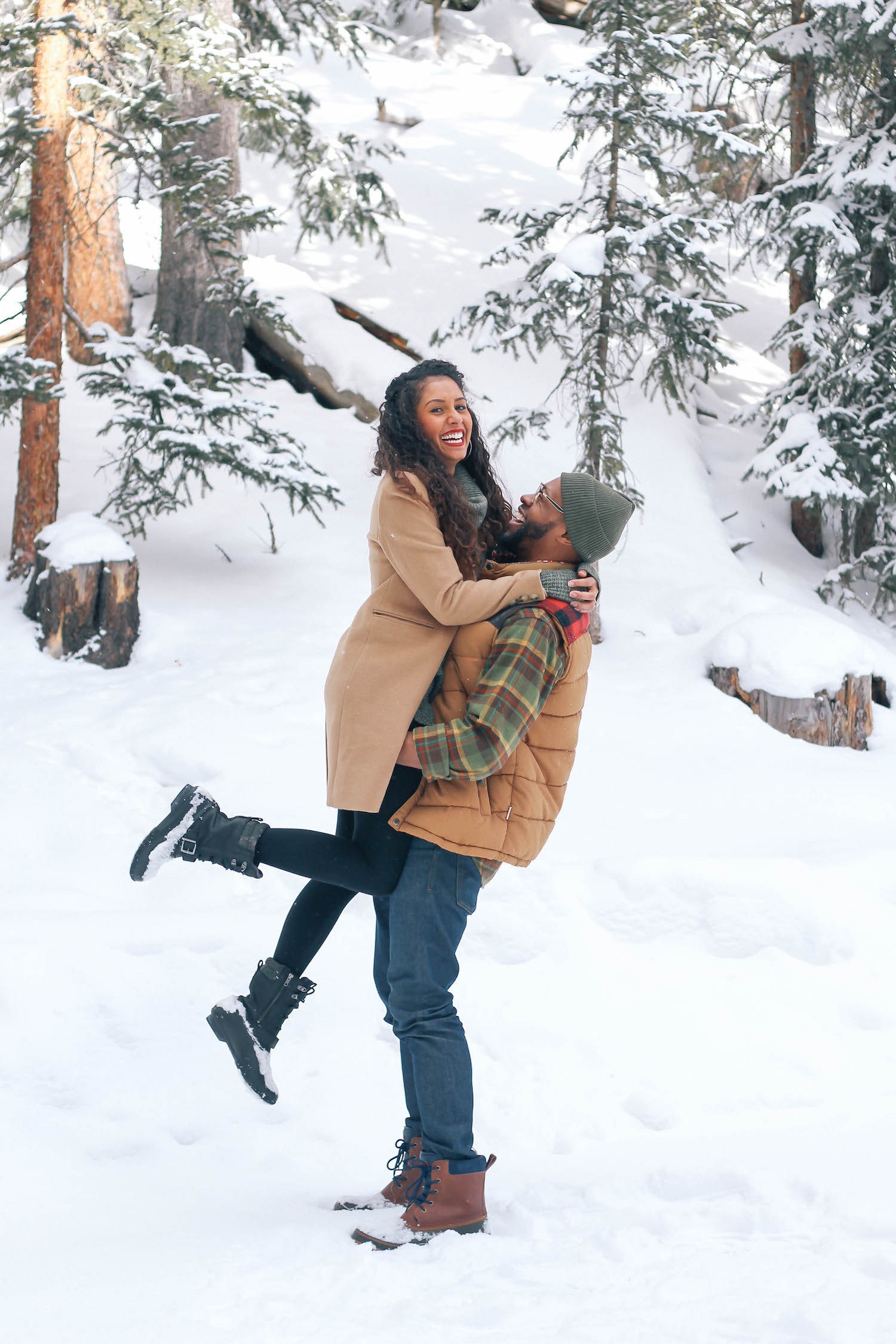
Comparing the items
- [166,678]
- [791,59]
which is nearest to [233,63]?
[166,678]

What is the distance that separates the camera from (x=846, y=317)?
9781mm

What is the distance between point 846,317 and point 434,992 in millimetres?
9143

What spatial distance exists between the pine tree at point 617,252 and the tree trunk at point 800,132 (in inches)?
90.3

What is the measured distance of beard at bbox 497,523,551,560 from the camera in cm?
267

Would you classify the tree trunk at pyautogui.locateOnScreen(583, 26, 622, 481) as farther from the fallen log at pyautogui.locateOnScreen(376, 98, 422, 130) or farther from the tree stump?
the fallen log at pyautogui.locateOnScreen(376, 98, 422, 130)

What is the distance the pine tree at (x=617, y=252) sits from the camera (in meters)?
7.56

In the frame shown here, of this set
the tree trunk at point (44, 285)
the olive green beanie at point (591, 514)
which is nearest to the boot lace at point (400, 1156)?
the olive green beanie at point (591, 514)

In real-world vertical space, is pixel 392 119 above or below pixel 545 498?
above

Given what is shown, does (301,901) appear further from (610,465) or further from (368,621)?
(610,465)

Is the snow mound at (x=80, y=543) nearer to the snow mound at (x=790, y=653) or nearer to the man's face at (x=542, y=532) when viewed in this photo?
the snow mound at (x=790, y=653)

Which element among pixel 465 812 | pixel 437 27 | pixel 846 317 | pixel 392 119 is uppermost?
pixel 437 27

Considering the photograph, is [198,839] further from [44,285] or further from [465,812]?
[44,285]

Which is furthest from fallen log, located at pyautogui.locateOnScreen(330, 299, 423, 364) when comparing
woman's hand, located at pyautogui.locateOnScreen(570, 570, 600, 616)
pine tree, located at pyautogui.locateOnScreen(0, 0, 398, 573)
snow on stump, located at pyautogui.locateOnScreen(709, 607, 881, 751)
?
woman's hand, located at pyautogui.locateOnScreen(570, 570, 600, 616)

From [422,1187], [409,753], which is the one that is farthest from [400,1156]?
[409,753]
